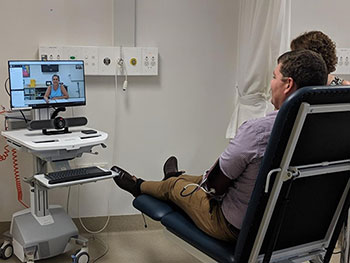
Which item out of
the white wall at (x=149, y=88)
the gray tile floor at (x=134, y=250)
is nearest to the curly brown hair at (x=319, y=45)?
the white wall at (x=149, y=88)

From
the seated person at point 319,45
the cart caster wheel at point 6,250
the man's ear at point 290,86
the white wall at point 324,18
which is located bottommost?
the cart caster wheel at point 6,250

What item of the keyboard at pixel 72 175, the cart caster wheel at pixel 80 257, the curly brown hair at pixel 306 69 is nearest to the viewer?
the curly brown hair at pixel 306 69

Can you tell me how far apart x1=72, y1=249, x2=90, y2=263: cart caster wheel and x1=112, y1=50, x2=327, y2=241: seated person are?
2.28 ft

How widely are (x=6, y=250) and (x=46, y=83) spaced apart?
3.41 feet

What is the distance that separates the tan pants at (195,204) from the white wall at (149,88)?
0.69m

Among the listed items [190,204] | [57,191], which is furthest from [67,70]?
[190,204]

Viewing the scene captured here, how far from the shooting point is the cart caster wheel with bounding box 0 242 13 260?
2.63m

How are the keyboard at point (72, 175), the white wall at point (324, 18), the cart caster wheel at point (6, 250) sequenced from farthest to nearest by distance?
the white wall at point (324, 18) < the cart caster wheel at point (6, 250) < the keyboard at point (72, 175)

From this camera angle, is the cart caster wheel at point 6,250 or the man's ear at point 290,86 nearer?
the man's ear at point 290,86

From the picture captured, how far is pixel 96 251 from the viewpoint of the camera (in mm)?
2818

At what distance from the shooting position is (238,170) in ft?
5.91

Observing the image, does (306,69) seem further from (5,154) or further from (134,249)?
(5,154)

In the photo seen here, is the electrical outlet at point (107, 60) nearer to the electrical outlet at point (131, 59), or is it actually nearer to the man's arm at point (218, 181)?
the electrical outlet at point (131, 59)

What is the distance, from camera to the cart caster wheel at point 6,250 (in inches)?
104
